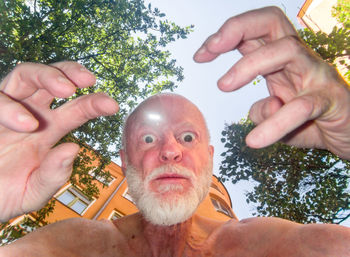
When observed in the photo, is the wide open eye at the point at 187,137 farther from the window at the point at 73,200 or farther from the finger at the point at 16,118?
the window at the point at 73,200

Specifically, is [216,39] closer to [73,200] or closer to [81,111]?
[81,111]

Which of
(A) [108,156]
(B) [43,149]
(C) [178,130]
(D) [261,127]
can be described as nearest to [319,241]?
(D) [261,127]

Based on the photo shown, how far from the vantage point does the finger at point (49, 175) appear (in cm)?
162

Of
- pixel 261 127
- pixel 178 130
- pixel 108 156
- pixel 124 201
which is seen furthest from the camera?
pixel 124 201

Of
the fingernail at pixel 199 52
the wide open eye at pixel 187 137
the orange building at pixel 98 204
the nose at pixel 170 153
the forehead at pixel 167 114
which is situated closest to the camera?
the fingernail at pixel 199 52

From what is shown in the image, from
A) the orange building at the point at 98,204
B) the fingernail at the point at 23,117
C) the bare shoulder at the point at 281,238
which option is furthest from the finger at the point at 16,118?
the orange building at the point at 98,204

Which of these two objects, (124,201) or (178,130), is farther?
(124,201)

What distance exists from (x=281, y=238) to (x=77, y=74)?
9.24 feet

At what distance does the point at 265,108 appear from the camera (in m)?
1.51

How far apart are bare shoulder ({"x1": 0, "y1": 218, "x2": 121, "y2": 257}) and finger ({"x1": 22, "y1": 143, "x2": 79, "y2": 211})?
56 centimetres

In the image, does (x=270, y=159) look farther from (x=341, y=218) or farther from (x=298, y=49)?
(x=298, y=49)

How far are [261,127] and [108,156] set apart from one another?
25.1 feet

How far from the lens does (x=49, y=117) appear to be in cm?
171

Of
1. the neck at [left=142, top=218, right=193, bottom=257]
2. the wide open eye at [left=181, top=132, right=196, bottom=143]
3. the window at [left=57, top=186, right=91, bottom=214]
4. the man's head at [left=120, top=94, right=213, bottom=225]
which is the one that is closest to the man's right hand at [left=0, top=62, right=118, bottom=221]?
the man's head at [left=120, top=94, right=213, bottom=225]
